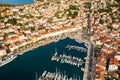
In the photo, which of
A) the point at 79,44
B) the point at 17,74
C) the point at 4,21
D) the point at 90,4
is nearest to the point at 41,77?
the point at 17,74

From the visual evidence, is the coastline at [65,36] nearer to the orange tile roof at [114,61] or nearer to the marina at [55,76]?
the marina at [55,76]

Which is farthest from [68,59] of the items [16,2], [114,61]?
[16,2]

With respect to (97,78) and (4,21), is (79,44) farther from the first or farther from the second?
(4,21)

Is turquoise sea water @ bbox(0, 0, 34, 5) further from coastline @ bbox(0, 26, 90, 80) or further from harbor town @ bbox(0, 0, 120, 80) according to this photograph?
coastline @ bbox(0, 26, 90, 80)

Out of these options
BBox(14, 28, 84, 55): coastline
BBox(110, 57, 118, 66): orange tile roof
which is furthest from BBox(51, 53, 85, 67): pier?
BBox(14, 28, 84, 55): coastline

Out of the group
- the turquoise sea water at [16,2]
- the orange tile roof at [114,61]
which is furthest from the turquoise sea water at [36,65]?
the turquoise sea water at [16,2]
